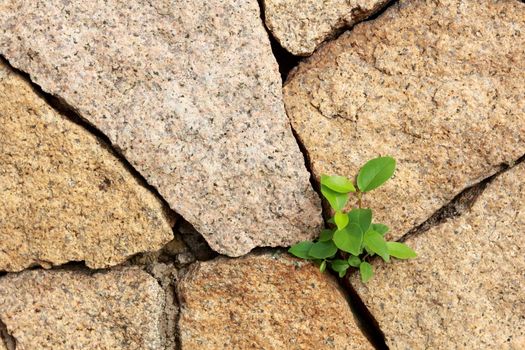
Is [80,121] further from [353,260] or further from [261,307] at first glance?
[353,260]

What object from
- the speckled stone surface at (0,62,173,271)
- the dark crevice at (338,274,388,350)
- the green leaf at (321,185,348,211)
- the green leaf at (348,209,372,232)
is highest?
the speckled stone surface at (0,62,173,271)

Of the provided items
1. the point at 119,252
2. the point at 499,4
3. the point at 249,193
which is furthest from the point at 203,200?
the point at 499,4

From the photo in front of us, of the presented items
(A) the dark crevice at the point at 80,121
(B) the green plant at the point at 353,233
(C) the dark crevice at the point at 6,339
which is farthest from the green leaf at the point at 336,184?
(C) the dark crevice at the point at 6,339

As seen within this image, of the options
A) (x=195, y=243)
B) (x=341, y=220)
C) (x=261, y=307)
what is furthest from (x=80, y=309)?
(x=341, y=220)

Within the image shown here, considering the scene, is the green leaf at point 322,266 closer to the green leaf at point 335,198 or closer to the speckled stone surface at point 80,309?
the green leaf at point 335,198

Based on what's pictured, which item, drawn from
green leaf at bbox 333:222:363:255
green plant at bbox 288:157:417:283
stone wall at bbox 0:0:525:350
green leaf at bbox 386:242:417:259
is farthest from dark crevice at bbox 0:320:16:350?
green leaf at bbox 386:242:417:259

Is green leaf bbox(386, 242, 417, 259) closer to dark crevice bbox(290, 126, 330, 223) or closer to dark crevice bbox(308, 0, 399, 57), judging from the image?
dark crevice bbox(290, 126, 330, 223)

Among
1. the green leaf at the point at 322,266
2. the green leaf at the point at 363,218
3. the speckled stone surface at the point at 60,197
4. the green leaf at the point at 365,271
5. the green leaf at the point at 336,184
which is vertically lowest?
the green leaf at the point at 365,271

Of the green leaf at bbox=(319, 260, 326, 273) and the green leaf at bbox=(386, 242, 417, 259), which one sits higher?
the green leaf at bbox=(319, 260, 326, 273)
